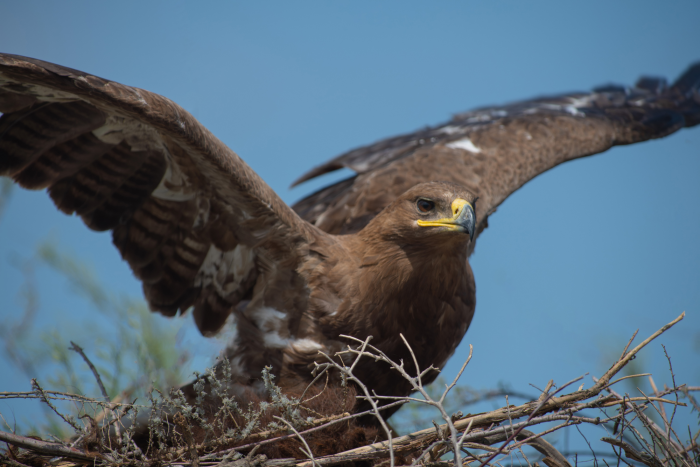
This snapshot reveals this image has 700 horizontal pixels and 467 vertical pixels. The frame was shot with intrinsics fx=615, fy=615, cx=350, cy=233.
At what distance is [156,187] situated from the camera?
434cm

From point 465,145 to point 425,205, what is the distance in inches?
104

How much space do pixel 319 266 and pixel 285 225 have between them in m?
0.37

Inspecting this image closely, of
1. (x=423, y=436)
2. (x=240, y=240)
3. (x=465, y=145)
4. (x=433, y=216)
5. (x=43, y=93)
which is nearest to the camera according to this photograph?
(x=423, y=436)

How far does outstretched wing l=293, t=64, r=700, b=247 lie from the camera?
220 inches

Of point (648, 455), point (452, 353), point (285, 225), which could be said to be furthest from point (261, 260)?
point (648, 455)

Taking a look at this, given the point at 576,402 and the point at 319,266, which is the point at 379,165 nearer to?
the point at 319,266

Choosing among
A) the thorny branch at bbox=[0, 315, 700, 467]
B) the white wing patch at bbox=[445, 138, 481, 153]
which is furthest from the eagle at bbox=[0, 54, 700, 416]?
the white wing patch at bbox=[445, 138, 481, 153]

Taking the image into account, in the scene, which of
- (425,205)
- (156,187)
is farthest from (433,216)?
(156,187)

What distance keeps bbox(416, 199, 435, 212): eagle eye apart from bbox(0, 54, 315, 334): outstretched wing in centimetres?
78

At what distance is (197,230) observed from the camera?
444cm

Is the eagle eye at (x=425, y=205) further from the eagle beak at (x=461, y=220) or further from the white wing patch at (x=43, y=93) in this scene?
the white wing patch at (x=43, y=93)

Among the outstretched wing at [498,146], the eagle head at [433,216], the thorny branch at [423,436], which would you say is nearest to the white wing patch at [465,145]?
the outstretched wing at [498,146]

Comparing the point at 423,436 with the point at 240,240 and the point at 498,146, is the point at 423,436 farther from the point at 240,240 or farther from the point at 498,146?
the point at 498,146

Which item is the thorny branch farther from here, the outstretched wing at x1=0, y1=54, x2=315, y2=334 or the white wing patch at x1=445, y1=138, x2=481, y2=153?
the white wing patch at x1=445, y1=138, x2=481, y2=153
